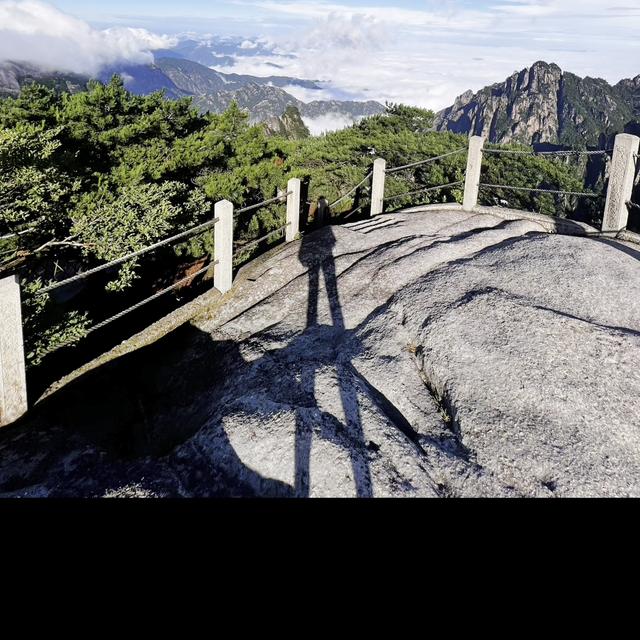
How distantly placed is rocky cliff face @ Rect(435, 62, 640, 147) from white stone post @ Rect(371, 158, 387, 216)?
574ft

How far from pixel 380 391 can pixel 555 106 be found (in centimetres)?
20365

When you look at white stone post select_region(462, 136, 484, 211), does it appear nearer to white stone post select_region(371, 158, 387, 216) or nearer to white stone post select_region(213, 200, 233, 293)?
white stone post select_region(371, 158, 387, 216)

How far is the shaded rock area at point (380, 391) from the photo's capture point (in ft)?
13.6

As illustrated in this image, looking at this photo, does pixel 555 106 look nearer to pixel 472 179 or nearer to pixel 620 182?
pixel 472 179

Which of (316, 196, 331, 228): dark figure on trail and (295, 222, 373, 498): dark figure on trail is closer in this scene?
(295, 222, 373, 498): dark figure on trail

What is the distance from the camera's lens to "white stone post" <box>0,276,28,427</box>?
489 centimetres

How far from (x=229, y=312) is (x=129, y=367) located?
135 cm

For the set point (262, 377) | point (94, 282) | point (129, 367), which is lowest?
point (94, 282)

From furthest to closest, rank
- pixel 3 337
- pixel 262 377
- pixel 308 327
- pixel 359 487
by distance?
1. pixel 308 327
2. pixel 262 377
3. pixel 3 337
4. pixel 359 487

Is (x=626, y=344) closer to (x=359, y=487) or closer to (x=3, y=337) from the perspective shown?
(x=359, y=487)

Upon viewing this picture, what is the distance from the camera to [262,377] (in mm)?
5445

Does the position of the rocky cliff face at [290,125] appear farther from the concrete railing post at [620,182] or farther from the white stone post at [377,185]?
the concrete railing post at [620,182]

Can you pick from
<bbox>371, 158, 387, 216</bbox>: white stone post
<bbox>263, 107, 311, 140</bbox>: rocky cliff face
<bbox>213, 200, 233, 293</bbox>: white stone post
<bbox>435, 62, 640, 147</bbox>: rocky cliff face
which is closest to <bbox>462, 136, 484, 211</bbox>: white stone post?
<bbox>371, 158, 387, 216</bbox>: white stone post
